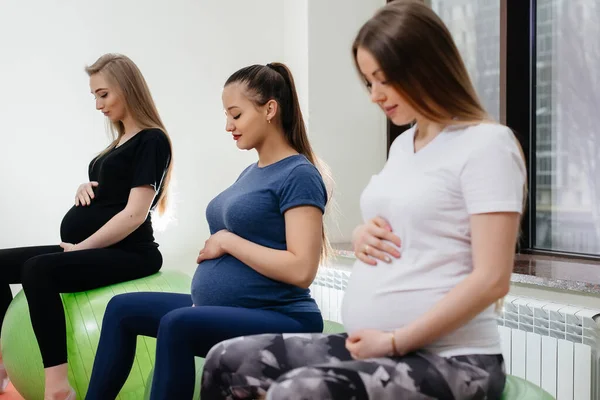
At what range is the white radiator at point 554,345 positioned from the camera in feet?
6.18

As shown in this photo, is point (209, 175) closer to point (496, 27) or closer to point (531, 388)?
point (496, 27)

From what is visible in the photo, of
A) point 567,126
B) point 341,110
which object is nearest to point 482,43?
point 567,126

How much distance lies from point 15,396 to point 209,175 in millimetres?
1313

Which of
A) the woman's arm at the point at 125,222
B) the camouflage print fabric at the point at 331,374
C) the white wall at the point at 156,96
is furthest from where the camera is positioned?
the white wall at the point at 156,96

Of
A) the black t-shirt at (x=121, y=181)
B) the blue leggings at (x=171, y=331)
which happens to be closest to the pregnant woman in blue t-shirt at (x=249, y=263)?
the blue leggings at (x=171, y=331)

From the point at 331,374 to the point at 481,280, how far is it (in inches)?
10.2

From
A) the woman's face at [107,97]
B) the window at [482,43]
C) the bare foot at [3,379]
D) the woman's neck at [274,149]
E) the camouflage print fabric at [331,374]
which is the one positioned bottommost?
the bare foot at [3,379]

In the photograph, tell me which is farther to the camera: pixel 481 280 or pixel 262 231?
pixel 262 231

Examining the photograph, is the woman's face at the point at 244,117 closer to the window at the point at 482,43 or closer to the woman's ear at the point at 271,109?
the woman's ear at the point at 271,109

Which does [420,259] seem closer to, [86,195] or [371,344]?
[371,344]

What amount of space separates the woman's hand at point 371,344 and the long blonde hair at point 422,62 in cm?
36

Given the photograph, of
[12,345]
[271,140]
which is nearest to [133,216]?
[12,345]

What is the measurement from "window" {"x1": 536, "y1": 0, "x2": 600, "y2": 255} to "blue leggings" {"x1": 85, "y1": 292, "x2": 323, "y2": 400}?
128cm

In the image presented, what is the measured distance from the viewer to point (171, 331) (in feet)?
4.76
